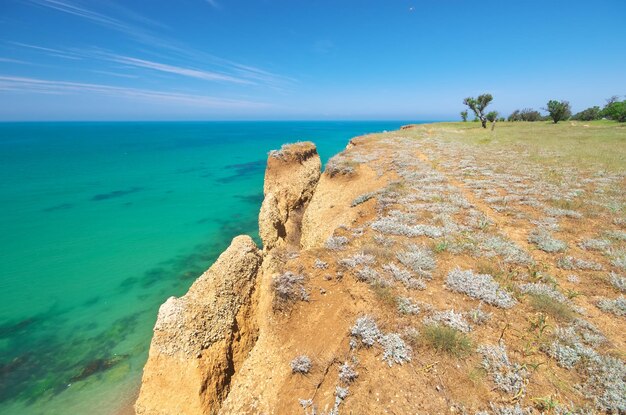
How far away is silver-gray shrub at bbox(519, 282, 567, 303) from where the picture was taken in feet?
24.9

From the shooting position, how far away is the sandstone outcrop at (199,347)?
795cm

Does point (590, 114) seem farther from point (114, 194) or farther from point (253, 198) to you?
point (114, 194)

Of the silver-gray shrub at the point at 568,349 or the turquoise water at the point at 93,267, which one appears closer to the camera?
the silver-gray shrub at the point at 568,349

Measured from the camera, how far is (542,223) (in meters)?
12.2

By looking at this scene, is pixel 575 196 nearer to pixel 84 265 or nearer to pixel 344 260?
pixel 344 260

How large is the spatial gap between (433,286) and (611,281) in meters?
5.60

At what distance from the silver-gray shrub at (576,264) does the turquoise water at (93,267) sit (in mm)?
19939

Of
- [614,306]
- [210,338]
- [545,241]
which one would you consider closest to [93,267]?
[210,338]

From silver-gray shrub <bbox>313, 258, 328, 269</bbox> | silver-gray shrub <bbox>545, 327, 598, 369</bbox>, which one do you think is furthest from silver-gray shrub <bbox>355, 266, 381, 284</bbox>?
silver-gray shrub <bbox>545, 327, 598, 369</bbox>

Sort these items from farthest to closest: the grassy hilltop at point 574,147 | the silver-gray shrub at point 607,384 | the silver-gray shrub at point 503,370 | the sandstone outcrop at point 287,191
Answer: the grassy hilltop at point 574,147 → the sandstone outcrop at point 287,191 → the silver-gray shrub at point 503,370 → the silver-gray shrub at point 607,384

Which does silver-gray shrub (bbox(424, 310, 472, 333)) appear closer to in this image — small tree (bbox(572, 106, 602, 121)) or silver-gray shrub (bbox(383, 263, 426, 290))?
silver-gray shrub (bbox(383, 263, 426, 290))

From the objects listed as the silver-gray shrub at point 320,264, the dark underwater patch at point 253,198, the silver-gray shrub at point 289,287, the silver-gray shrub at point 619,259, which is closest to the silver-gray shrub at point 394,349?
the silver-gray shrub at point 289,287

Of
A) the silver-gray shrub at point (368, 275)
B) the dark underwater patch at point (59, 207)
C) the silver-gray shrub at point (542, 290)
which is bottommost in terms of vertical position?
the dark underwater patch at point (59, 207)

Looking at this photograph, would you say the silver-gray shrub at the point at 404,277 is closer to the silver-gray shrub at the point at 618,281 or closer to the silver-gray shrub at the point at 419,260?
the silver-gray shrub at the point at 419,260
